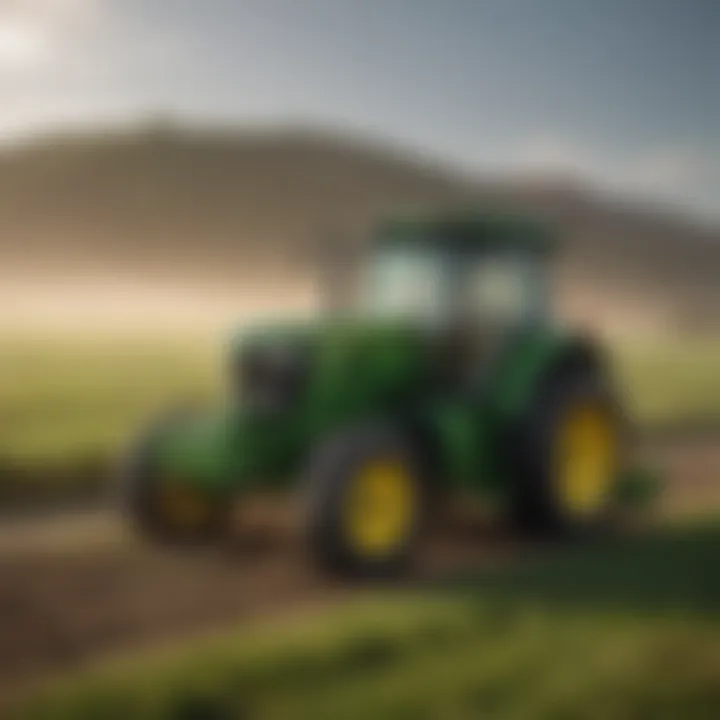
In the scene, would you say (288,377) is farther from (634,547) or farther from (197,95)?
(634,547)

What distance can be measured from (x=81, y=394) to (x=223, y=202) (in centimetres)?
39

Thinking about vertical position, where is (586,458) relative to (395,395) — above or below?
below

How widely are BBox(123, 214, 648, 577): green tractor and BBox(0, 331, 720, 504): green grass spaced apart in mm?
55

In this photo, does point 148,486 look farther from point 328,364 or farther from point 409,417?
point 409,417

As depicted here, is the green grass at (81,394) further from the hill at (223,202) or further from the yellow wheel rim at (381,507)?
the yellow wheel rim at (381,507)

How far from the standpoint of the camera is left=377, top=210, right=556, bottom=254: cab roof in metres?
2.30

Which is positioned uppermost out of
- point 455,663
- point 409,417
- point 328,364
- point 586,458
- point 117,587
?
point 328,364

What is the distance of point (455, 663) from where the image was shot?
1.94m

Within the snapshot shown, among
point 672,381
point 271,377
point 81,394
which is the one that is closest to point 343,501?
point 271,377

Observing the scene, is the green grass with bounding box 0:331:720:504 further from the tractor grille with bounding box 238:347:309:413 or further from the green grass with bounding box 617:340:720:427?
the green grass with bounding box 617:340:720:427

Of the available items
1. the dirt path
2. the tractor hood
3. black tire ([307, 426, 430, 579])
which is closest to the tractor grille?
the tractor hood

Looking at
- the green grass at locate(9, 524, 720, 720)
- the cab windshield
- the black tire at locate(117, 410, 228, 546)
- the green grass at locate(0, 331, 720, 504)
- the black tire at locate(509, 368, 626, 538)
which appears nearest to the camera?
the green grass at locate(9, 524, 720, 720)

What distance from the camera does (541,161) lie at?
97.9 inches

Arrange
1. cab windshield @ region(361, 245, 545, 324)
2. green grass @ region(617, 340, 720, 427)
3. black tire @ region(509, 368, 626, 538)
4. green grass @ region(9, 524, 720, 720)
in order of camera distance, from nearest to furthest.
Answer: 1. green grass @ region(9, 524, 720, 720)
2. cab windshield @ region(361, 245, 545, 324)
3. black tire @ region(509, 368, 626, 538)
4. green grass @ region(617, 340, 720, 427)
